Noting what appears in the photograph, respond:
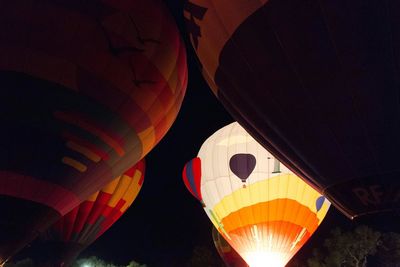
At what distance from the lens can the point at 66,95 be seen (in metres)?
6.50

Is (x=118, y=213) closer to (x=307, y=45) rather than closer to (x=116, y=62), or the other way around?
(x=116, y=62)

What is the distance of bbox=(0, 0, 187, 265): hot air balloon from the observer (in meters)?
6.15

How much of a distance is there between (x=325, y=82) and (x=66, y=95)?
3688 millimetres

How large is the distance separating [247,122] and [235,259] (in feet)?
35.4

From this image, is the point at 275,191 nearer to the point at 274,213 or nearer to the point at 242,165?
the point at 274,213

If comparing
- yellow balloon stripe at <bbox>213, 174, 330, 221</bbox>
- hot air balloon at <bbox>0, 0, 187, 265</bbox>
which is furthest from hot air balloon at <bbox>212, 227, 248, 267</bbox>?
hot air balloon at <bbox>0, 0, 187, 265</bbox>

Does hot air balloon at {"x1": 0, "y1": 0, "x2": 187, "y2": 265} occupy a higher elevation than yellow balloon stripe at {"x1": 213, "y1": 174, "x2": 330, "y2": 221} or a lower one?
higher

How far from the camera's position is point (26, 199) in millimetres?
6484

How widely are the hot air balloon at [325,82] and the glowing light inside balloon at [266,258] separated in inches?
196

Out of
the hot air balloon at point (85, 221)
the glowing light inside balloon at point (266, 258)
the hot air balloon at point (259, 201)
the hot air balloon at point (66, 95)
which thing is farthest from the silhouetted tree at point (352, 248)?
the hot air balloon at point (66, 95)

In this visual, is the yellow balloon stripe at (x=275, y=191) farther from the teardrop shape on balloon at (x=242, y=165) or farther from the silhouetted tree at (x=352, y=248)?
the silhouetted tree at (x=352, y=248)

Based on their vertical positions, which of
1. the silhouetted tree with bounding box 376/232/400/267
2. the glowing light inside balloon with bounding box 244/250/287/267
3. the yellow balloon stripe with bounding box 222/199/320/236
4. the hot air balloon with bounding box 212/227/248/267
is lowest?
the silhouetted tree with bounding box 376/232/400/267

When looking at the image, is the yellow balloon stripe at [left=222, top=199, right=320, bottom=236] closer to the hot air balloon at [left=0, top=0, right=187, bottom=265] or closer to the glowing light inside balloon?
the glowing light inside balloon

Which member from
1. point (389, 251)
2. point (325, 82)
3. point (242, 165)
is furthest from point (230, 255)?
point (325, 82)
